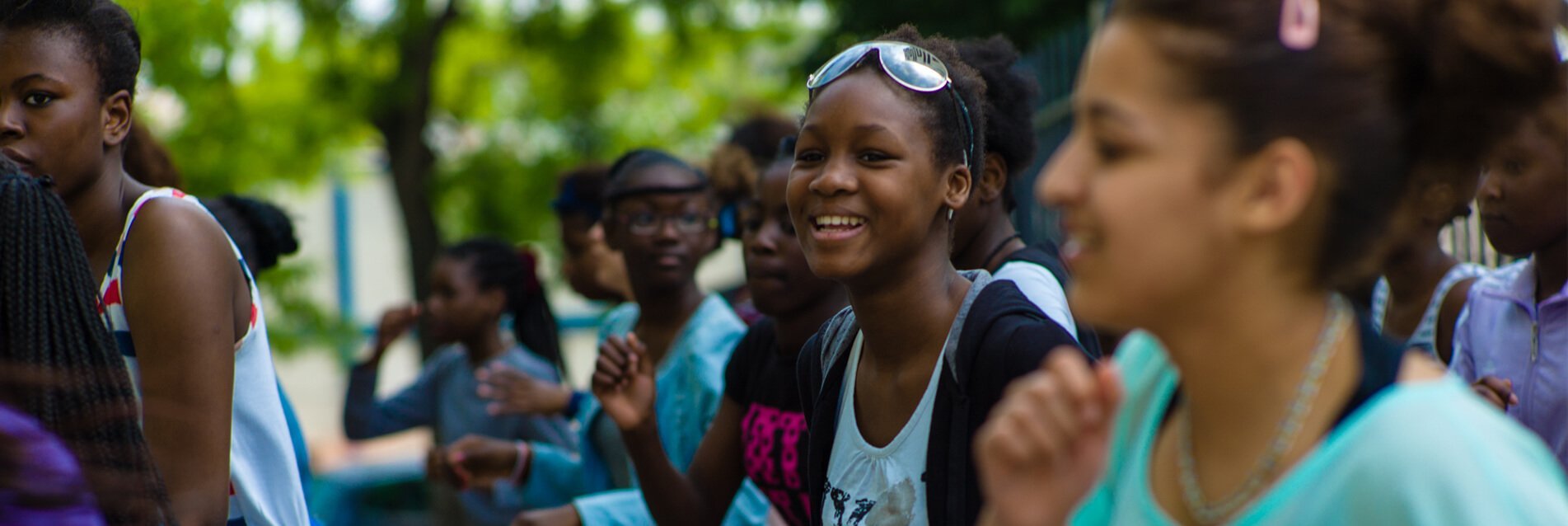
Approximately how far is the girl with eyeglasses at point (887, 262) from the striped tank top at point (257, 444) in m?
1.14

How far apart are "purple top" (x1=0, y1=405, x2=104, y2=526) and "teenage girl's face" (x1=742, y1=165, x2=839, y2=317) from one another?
2.65 metres

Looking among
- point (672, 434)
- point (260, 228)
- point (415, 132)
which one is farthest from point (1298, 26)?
point (415, 132)

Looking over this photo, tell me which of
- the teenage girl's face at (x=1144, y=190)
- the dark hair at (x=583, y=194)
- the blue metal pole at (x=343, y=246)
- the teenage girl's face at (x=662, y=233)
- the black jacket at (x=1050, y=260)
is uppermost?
the teenage girl's face at (x=1144, y=190)

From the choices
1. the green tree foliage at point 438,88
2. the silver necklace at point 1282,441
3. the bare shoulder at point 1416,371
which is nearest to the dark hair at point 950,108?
the silver necklace at point 1282,441

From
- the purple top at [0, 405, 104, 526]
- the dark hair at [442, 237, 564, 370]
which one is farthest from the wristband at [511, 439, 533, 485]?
the purple top at [0, 405, 104, 526]

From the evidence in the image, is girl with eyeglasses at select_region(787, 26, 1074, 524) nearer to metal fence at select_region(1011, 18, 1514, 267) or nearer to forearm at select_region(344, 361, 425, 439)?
metal fence at select_region(1011, 18, 1514, 267)

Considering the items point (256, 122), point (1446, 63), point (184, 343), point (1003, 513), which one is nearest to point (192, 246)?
point (184, 343)

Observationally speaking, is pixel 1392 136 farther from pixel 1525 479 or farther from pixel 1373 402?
pixel 1525 479

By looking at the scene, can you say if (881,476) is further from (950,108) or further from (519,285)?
(519,285)

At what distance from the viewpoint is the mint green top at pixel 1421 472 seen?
4.82 feet

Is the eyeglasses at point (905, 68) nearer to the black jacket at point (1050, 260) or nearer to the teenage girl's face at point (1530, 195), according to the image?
the black jacket at point (1050, 260)

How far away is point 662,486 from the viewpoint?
3.71 meters

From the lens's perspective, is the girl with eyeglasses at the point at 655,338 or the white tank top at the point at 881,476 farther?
the girl with eyeglasses at the point at 655,338

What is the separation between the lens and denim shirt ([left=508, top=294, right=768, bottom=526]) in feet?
14.6
